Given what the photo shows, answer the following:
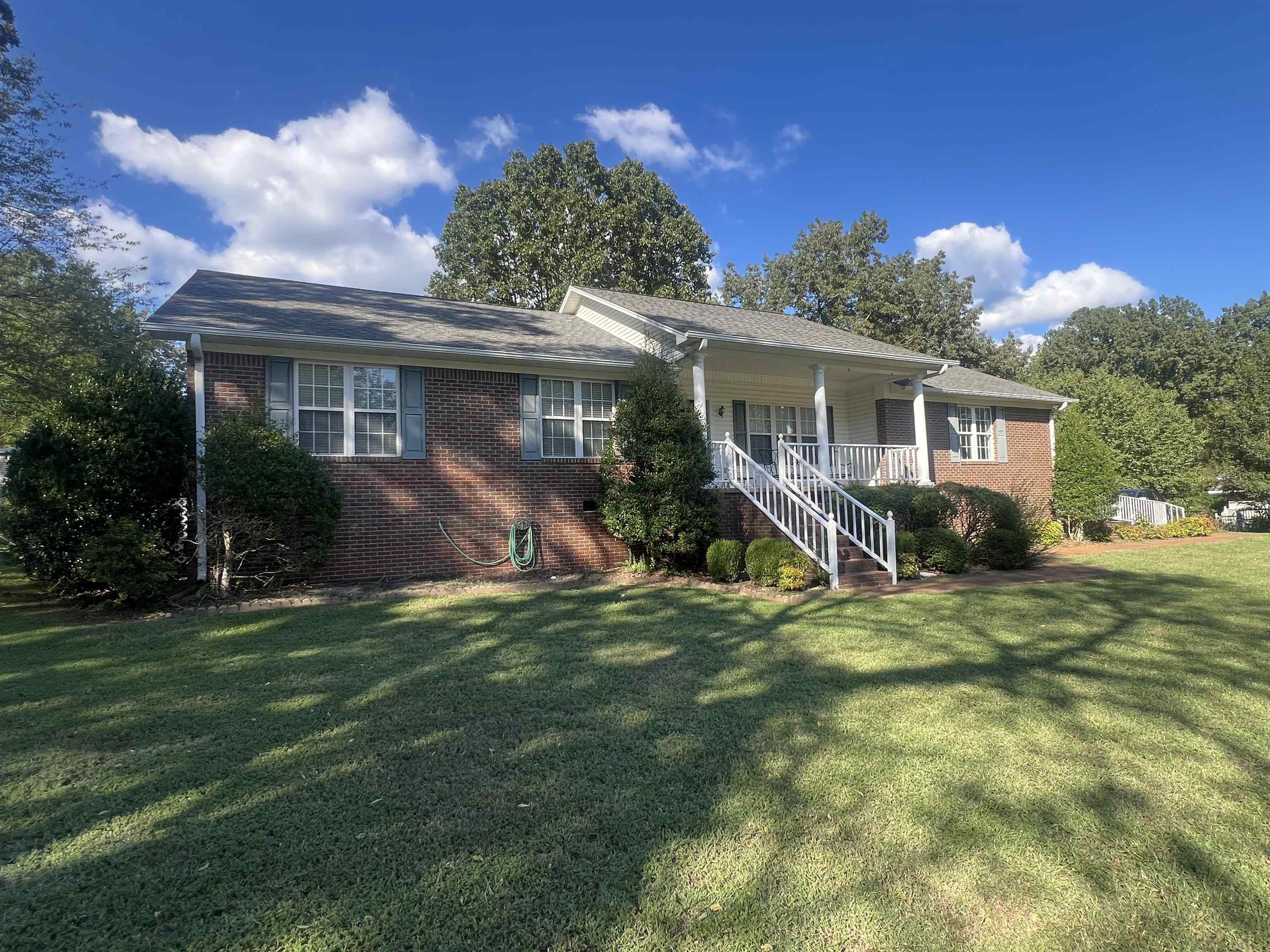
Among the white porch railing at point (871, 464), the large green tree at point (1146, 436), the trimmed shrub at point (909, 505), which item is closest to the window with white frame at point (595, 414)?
the white porch railing at point (871, 464)

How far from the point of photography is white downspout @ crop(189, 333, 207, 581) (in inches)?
311

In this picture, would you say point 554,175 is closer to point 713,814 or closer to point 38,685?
point 38,685

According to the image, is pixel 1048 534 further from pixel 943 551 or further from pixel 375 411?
pixel 375 411

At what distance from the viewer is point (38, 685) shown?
185 inches

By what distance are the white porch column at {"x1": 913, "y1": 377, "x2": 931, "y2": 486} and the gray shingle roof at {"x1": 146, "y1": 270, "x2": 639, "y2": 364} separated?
6.26m

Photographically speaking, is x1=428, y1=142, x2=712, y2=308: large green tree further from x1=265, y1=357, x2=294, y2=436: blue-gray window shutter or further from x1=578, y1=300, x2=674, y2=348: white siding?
x1=265, y1=357, x2=294, y2=436: blue-gray window shutter

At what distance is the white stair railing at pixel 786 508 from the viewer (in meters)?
8.75

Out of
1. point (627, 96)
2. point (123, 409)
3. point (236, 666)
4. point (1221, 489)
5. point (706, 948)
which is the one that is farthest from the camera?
point (1221, 489)

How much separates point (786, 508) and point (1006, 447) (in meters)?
10.2

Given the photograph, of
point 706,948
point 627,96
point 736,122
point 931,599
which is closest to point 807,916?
point 706,948

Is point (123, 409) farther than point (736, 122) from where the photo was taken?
No

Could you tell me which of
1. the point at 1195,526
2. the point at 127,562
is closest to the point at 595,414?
the point at 127,562

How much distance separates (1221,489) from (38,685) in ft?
109

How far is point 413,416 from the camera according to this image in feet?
32.1
